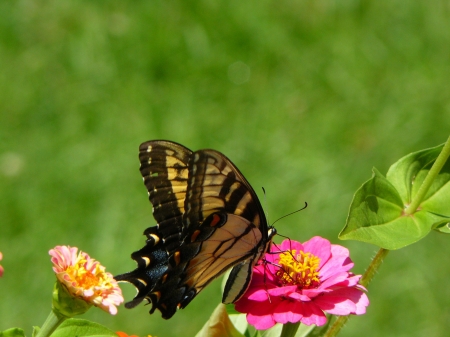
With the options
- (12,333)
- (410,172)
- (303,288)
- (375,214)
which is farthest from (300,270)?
(12,333)

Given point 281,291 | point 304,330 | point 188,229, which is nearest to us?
point 281,291

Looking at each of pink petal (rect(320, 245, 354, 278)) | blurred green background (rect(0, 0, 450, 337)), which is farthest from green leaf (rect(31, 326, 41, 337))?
blurred green background (rect(0, 0, 450, 337))

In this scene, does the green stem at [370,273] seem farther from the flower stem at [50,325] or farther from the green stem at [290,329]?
the flower stem at [50,325]

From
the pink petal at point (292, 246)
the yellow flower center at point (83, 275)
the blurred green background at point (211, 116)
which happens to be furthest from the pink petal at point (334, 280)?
the blurred green background at point (211, 116)

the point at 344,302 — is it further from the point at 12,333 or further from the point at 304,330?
the point at 12,333

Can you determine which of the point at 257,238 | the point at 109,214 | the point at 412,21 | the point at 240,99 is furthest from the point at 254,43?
the point at 257,238

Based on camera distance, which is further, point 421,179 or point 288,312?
point 421,179

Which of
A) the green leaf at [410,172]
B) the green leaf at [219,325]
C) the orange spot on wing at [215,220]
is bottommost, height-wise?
the green leaf at [219,325]
